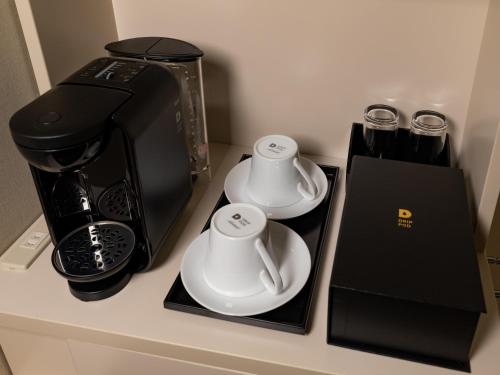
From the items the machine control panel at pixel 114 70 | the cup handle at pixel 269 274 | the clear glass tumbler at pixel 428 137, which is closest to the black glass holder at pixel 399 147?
the clear glass tumbler at pixel 428 137

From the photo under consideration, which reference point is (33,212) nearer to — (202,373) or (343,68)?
(202,373)

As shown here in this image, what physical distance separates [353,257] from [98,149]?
14.5 inches

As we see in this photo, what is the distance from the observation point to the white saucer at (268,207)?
3.03 ft

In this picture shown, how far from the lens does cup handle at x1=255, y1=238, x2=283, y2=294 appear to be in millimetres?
730

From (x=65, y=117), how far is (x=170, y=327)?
1.08 ft

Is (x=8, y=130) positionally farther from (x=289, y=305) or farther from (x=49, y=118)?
(x=289, y=305)

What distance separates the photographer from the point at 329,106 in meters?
1.08

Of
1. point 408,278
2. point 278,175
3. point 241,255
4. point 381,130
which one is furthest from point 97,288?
point 381,130

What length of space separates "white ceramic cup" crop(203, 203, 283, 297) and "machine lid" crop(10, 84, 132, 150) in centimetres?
21

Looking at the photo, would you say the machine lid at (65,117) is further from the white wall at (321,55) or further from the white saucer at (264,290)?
the white wall at (321,55)

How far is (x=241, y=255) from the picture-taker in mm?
736

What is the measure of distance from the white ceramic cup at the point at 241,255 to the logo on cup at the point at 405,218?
192 mm

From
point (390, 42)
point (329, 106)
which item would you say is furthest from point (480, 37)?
point (329, 106)

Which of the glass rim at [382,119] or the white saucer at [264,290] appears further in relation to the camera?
the glass rim at [382,119]
